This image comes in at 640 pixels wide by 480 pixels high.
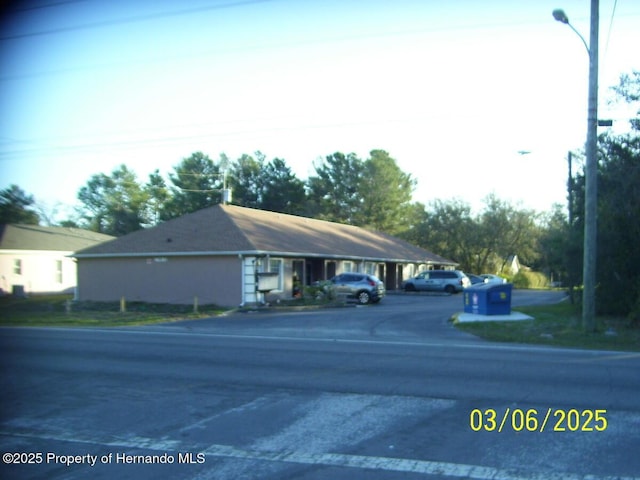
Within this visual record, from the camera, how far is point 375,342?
15.7 meters

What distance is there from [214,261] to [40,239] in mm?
17257

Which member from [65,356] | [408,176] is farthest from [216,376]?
[408,176]

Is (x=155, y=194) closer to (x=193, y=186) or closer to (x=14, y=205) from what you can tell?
(x=193, y=186)

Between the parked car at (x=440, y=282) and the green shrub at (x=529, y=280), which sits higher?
the parked car at (x=440, y=282)

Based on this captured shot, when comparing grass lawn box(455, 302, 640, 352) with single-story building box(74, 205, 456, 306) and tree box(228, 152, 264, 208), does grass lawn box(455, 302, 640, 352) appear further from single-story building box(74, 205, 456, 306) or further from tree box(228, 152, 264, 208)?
tree box(228, 152, 264, 208)

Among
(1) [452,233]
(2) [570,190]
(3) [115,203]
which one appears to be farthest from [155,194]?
(2) [570,190]

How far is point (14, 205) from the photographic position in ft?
160

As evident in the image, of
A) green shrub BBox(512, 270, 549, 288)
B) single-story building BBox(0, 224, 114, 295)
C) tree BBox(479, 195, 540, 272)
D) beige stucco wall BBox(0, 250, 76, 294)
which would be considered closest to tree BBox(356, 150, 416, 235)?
tree BBox(479, 195, 540, 272)

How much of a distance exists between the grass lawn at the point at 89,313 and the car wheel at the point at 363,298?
7.32 meters

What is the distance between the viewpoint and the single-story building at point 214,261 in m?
30.6

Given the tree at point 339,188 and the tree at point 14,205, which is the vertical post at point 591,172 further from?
the tree at point 339,188

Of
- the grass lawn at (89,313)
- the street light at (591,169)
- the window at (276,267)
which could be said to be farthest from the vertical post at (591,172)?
the window at (276,267)

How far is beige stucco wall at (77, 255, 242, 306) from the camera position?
3077 centimetres

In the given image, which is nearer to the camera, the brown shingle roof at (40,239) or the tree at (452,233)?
the brown shingle roof at (40,239)
